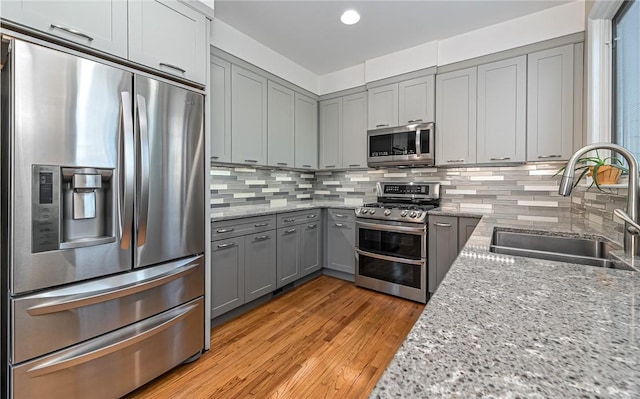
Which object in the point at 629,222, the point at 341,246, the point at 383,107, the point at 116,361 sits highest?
the point at 383,107

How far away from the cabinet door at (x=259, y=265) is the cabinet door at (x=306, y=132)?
1220mm

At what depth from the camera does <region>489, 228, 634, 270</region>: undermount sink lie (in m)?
1.18

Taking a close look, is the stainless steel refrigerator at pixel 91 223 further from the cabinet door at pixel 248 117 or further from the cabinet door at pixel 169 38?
the cabinet door at pixel 248 117

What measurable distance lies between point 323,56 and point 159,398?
11.4ft

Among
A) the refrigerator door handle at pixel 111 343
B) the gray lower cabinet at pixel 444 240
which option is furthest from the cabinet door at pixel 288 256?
the gray lower cabinet at pixel 444 240

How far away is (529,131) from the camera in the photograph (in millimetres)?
2654

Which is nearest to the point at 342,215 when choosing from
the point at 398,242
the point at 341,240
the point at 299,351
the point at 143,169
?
the point at 341,240

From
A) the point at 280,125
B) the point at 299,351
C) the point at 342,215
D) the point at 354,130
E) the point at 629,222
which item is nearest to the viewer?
the point at 629,222

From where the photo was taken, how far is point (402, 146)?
10.7ft

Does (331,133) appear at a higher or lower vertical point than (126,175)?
higher

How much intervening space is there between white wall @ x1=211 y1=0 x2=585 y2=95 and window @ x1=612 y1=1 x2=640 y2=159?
0.49m

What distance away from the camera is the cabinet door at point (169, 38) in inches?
62.1

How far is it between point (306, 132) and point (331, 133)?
0.35m

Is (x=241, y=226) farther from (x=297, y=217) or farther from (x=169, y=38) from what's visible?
(x=169, y=38)
